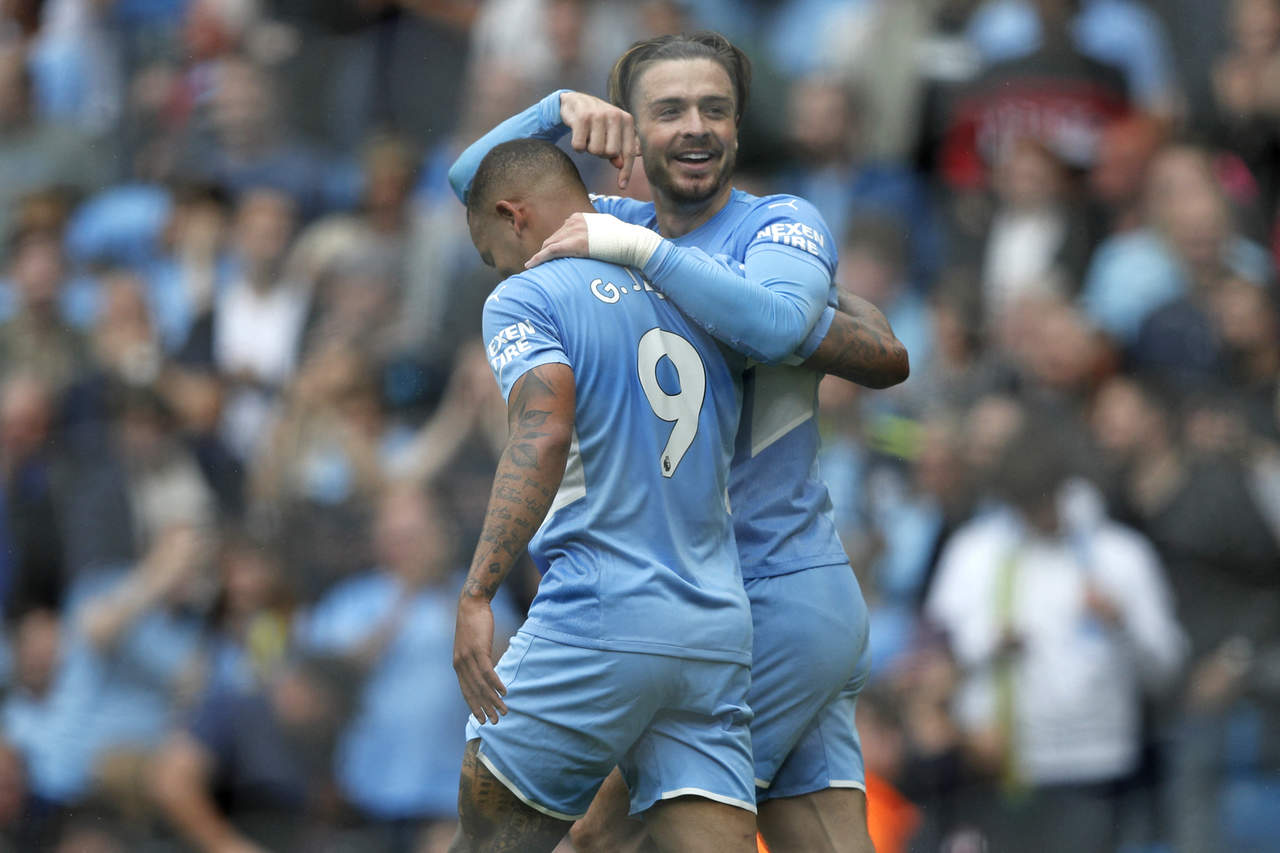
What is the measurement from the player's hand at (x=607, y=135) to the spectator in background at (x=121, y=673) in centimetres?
462

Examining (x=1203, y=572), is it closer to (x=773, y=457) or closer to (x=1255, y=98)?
(x=1255, y=98)

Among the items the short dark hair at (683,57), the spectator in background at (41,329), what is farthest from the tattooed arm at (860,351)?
the spectator in background at (41,329)

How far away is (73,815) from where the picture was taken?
8008mm

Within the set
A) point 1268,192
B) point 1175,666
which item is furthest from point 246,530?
point 1268,192

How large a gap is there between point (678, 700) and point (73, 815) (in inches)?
199

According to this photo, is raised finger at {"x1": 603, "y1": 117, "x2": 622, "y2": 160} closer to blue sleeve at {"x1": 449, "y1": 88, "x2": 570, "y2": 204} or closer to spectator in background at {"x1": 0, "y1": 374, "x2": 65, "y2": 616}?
blue sleeve at {"x1": 449, "y1": 88, "x2": 570, "y2": 204}

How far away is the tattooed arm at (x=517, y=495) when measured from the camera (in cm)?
370

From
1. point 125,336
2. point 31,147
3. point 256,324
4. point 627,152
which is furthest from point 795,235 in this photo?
point 31,147

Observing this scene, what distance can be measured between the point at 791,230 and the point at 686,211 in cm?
32

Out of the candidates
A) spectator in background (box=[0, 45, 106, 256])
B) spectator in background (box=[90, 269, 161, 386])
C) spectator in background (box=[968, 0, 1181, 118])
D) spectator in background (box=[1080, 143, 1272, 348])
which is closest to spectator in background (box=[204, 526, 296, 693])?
spectator in background (box=[90, 269, 161, 386])

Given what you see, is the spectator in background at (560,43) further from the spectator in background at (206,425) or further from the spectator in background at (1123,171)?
the spectator in background at (1123,171)

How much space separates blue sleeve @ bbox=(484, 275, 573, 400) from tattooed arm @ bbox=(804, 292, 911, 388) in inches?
25.4

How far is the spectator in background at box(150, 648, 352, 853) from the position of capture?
24.4 ft

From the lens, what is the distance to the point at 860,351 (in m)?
4.16
